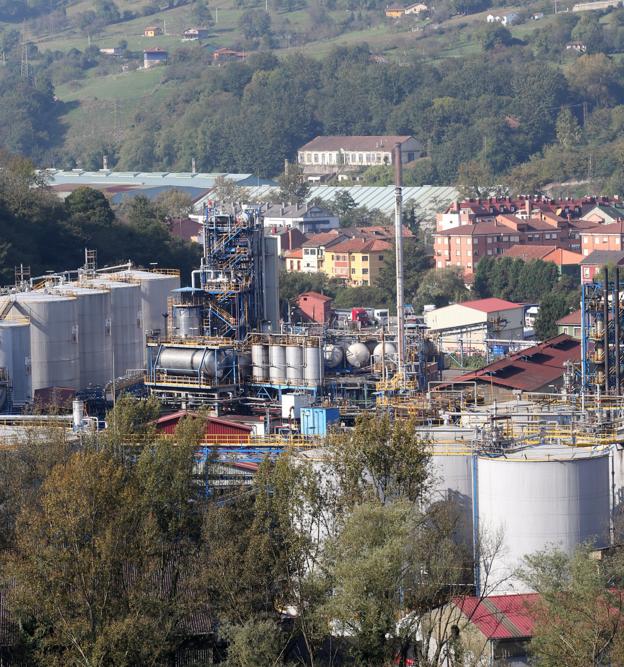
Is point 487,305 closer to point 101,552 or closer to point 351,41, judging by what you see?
point 101,552

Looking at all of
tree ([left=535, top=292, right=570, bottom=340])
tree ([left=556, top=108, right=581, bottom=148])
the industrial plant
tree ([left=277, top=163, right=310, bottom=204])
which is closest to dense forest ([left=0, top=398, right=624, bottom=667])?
the industrial plant

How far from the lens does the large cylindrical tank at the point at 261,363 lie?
78.7 feet

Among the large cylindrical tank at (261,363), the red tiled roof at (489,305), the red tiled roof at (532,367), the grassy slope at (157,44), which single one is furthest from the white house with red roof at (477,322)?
the grassy slope at (157,44)

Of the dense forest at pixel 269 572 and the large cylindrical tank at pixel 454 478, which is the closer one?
the dense forest at pixel 269 572

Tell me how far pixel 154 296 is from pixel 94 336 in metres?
1.99

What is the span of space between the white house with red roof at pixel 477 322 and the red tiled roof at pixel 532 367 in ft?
21.9

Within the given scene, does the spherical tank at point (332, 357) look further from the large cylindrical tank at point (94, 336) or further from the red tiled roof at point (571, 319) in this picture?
the red tiled roof at point (571, 319)

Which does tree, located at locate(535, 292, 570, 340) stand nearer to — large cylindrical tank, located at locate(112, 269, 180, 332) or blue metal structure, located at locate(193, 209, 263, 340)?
large cylindrical tank, located at locate(112, 269, 180, 332)

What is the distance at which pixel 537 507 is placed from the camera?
16609mm

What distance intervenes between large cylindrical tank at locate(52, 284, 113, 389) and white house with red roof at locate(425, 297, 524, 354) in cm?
1063

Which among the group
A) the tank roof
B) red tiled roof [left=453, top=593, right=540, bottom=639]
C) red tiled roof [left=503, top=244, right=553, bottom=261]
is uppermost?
red tiled roof [left=503, top=244, right=553, bottom=261]

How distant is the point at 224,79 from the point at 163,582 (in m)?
82.2

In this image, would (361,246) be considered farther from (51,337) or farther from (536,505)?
(536,505)

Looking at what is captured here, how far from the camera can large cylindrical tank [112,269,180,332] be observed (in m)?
28.3
